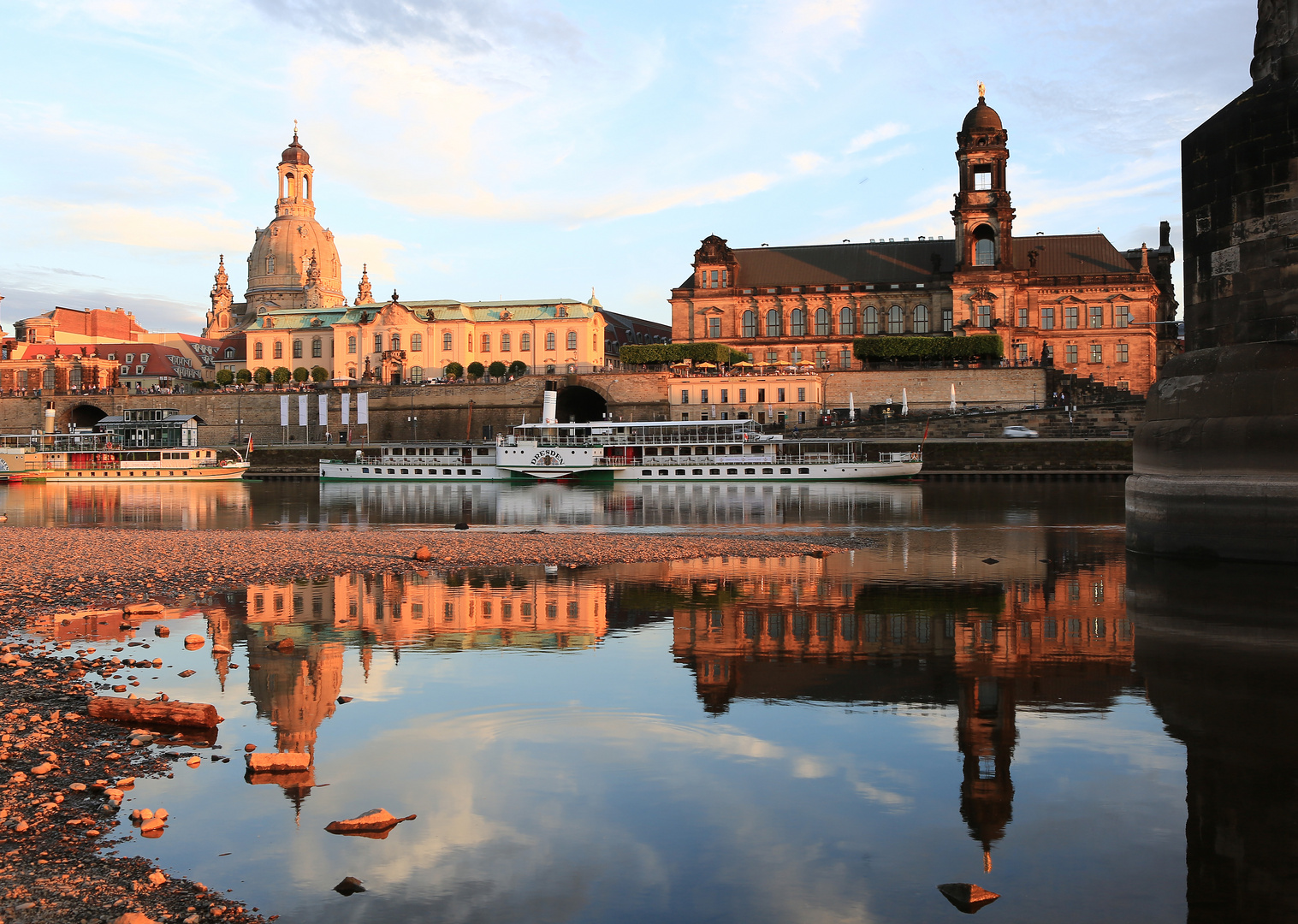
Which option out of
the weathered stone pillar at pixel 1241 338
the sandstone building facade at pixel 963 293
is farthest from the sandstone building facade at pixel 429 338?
the weathered stone pillar at pixel 1241 338

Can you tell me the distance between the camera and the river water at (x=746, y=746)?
285 inches

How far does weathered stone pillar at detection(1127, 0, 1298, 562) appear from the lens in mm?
19609

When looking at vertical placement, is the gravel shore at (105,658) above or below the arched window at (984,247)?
below

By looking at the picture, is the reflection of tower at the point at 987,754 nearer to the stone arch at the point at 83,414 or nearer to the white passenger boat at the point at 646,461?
the white passenger boat at the point at 646,461

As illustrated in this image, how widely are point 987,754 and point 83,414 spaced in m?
106

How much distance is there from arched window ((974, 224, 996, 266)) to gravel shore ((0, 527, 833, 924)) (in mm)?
63467

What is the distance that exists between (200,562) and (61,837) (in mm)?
15568

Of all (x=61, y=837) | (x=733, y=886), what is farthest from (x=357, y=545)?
(x=733, y=886)

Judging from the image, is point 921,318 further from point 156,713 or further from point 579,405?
point 156,713

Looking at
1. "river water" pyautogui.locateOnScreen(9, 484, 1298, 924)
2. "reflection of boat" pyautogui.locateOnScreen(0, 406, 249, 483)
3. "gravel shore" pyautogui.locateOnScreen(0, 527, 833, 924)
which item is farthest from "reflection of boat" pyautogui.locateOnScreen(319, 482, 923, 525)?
"river water" pyautogui.locateOnScreen(9, 484, 1298, 924)

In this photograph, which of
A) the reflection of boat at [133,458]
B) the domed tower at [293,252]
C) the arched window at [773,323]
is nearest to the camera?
the reflection of boat at [133,458]

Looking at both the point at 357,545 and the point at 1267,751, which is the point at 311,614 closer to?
the point at 357,545

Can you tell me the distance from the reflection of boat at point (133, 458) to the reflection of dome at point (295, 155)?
69471mm

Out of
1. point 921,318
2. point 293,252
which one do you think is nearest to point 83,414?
point 293,252
